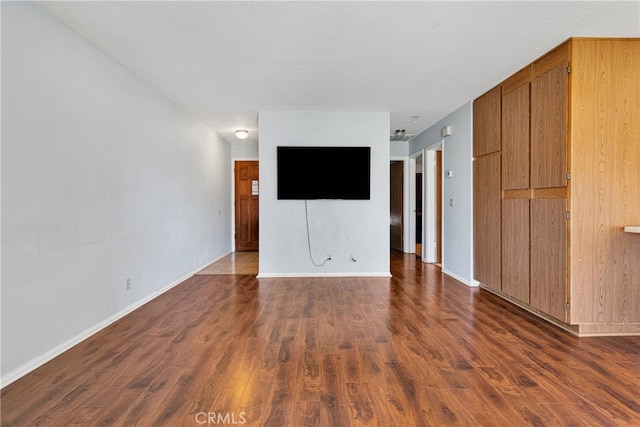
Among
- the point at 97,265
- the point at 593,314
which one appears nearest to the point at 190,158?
the point at 97,265

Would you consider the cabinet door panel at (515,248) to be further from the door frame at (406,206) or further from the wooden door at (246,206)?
the wooden door at (246,206)

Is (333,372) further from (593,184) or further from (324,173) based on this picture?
(324,173)

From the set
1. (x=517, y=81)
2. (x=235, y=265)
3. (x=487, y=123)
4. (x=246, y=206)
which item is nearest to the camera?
(x=517, y=81)

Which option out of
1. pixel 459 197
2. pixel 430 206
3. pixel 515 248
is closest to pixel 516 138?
pixel 515 248

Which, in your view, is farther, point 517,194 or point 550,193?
point 517,194

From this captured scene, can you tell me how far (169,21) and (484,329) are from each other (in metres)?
3.58

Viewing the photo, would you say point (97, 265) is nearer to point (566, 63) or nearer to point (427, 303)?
point (427, 303)

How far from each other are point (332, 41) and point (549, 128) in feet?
6.88

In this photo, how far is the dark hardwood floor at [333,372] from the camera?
1.69 m

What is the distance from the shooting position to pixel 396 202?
752 centimetres

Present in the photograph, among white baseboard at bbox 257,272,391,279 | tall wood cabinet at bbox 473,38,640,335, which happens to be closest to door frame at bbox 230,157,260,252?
white baseboard at bbox 257,272,391,279

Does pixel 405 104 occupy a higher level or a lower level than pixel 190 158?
higher

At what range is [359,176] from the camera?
4875mm

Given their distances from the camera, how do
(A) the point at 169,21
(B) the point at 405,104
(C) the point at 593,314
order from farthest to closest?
(B) the point at 405,104
(C) the point at 593,314
(A) the point at 169,21
